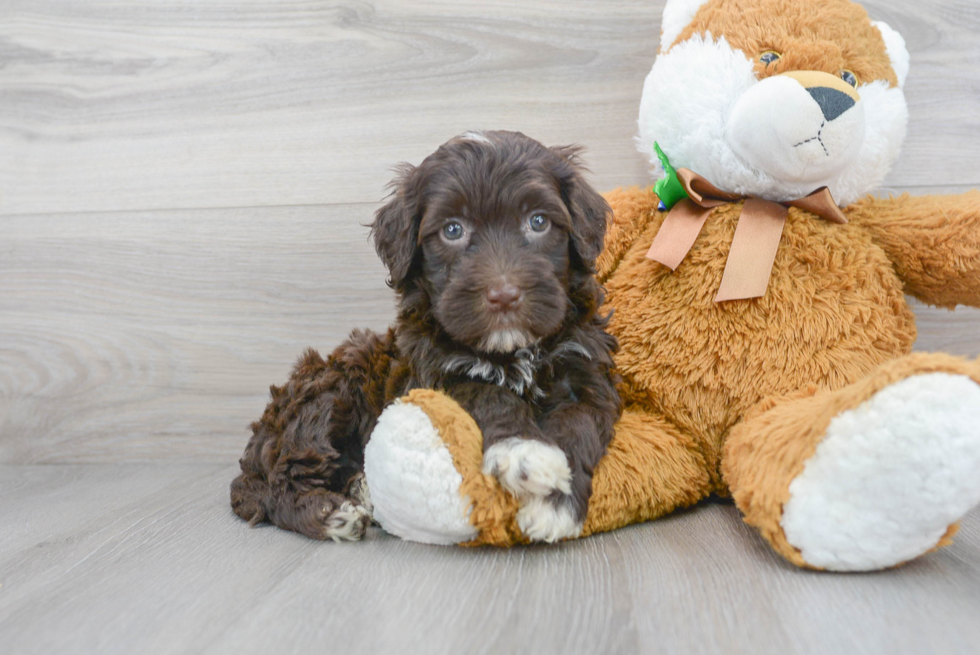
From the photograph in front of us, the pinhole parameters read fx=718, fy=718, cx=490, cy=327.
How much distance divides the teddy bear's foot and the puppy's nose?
27 cm

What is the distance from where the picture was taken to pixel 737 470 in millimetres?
1581

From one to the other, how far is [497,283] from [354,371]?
24.2 inches

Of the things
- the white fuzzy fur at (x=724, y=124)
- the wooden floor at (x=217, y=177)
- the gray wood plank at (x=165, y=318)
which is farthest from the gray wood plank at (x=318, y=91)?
the white fuzzy fur at (x=724, y=124)

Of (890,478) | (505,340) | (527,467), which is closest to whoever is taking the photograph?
(890,478)

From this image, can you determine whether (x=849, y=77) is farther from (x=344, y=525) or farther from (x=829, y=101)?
(x=344, y=525)

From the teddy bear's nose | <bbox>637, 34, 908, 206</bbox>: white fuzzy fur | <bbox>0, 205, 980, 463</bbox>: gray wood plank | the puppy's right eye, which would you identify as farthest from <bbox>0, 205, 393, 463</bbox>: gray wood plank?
the teddy bear's nose

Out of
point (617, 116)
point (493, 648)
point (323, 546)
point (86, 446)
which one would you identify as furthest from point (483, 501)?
point (86, 446)

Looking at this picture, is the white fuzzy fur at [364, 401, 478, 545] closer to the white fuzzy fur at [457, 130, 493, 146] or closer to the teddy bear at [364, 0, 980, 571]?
the teddy bear at [364, 0, 980, 571]

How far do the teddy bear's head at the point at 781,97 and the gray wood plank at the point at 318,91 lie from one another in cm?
44

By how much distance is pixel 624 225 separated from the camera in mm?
1937

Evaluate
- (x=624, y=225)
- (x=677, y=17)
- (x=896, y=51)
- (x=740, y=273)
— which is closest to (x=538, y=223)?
(x=624, y=225)

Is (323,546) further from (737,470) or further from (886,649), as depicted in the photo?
(886,649)

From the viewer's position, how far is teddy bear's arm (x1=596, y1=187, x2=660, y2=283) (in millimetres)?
1925

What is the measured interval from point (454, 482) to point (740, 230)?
0.93 meters
